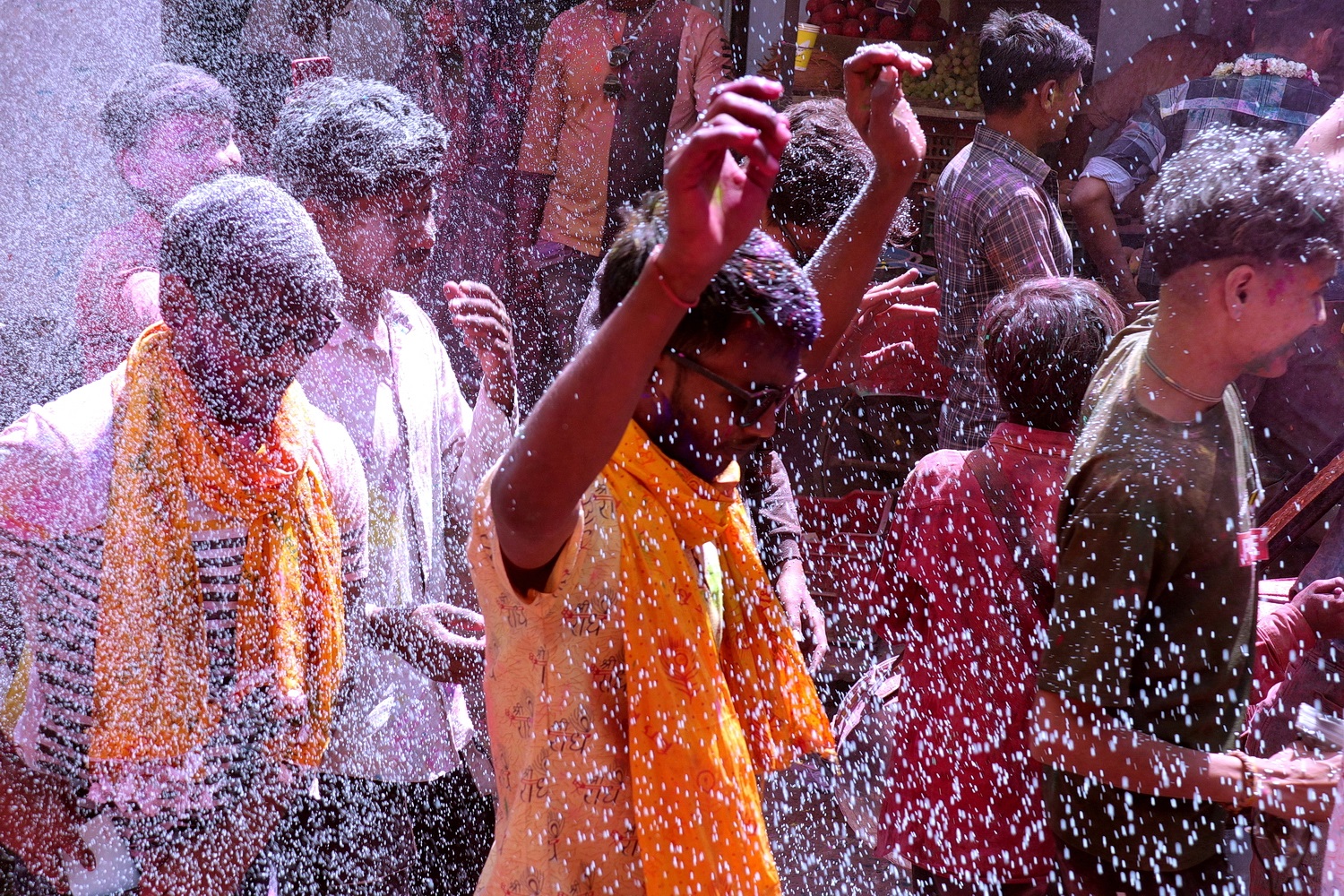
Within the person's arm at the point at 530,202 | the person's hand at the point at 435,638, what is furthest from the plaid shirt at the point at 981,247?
the person's arm at the point at 530,202

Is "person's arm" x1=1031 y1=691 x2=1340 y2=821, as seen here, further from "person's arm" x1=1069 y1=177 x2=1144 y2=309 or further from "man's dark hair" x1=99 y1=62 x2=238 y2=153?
"man's dark hair" x1=99 y1=62 x2=238 y2=153

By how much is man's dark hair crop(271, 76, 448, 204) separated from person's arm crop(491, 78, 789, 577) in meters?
1.70

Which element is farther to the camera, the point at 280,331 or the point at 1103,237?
the point at 1103,237

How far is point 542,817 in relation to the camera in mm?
1471

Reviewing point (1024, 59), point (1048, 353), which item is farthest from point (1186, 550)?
A: point (1024, 59)

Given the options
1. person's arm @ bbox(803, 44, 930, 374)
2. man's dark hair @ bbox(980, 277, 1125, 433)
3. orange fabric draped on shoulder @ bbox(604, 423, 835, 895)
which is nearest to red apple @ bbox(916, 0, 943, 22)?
man's dark hair @ bbox(980, 277, 1125, 433)

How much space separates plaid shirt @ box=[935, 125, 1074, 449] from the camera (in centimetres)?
344

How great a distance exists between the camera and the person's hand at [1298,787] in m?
1.84

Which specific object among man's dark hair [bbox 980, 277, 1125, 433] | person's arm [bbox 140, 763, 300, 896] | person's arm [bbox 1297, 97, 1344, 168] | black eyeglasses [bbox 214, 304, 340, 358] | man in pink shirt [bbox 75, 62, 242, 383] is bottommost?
person's arm [bbox 140, 763, 300, 896]

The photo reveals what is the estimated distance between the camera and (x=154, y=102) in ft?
10.9

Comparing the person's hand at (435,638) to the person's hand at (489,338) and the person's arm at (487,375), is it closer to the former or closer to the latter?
the person's arm at (487,375)

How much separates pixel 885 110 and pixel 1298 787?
125 cm

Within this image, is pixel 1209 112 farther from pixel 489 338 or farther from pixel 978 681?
pixel 489 338

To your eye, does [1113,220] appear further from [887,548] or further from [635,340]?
[635,340]
